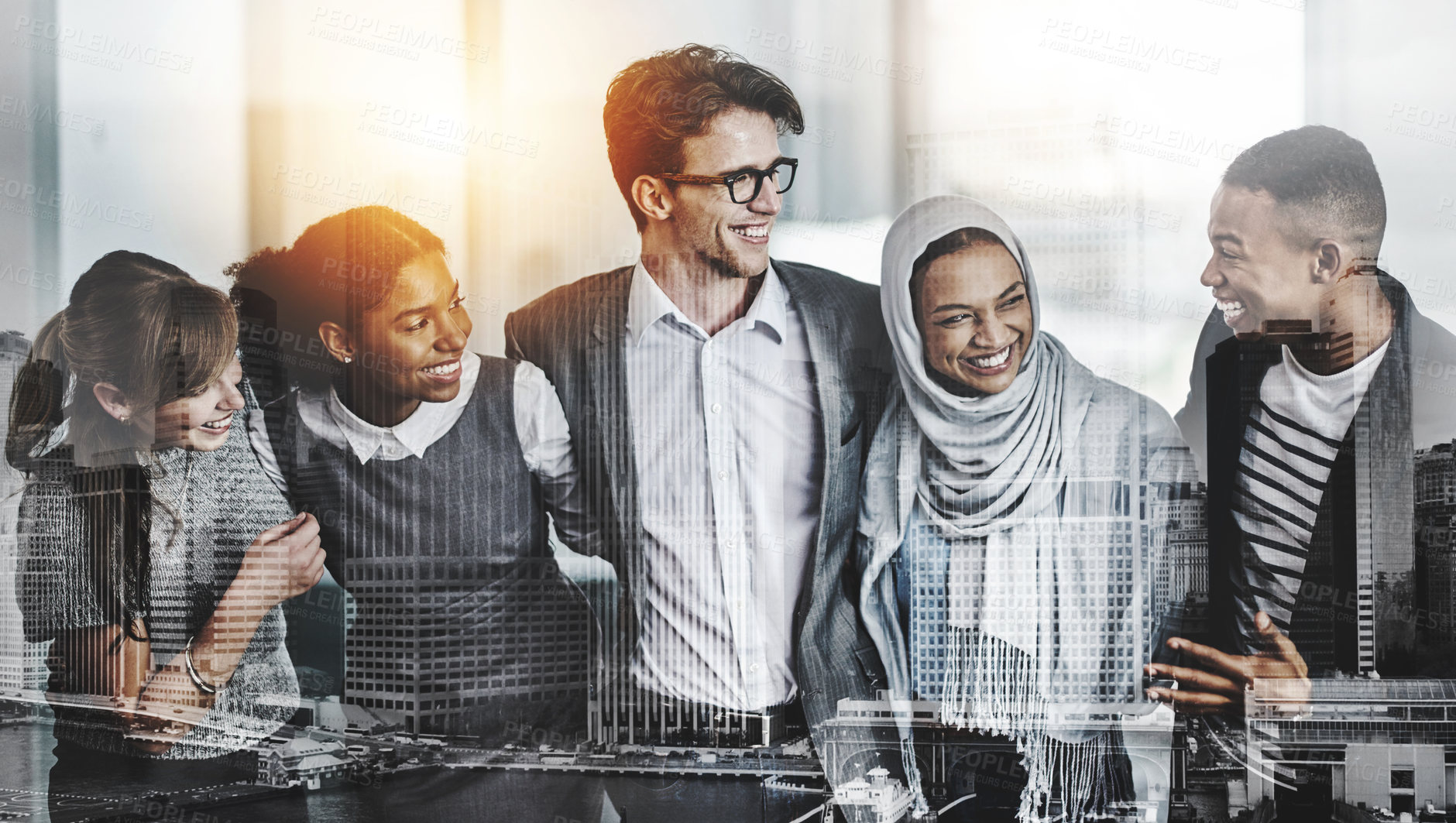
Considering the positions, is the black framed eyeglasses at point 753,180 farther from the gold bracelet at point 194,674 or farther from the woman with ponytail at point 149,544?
the gold bracelet at point 194,674

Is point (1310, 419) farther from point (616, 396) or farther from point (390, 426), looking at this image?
point (390, 426)

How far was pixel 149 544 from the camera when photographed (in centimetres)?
334

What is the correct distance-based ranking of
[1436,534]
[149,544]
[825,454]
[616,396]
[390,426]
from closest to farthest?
[1436,534] → [825,454] → [616,396] → [390,426] → [149,544]

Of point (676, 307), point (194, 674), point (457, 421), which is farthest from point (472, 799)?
point (676, 307)

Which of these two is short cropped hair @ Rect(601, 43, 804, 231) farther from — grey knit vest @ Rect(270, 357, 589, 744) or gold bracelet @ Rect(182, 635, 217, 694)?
gold bracelet @ Rect(182, 635, 217, 694)

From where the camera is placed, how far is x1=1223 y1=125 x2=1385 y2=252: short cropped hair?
285cm

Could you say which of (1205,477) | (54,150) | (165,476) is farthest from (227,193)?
(1205,477)

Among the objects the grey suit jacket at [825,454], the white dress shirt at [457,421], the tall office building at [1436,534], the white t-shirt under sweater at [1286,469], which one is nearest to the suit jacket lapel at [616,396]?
the grey suit jacket at [825,454]

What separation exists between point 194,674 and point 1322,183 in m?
3.59

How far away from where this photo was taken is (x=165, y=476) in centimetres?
335

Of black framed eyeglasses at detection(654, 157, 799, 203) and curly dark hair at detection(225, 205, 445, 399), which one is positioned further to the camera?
curly dark hair at detection(225, 205, 445, 399)

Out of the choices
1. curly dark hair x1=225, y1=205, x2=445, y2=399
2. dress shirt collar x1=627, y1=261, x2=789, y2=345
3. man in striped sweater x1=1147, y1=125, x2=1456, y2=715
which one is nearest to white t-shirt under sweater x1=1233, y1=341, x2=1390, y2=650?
man in striped sweater x1=1147, y1=125, x2=1456, y2=715

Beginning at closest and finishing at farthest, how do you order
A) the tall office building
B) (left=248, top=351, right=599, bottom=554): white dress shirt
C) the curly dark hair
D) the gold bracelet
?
1. the tall office building
2. (left=248, top=351, right=599, bottom=554): white dress shirt
3. the curly dark hair
4. the gold bracelet

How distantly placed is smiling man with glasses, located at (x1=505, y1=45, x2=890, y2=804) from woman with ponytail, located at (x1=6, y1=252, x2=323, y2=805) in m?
1.10
